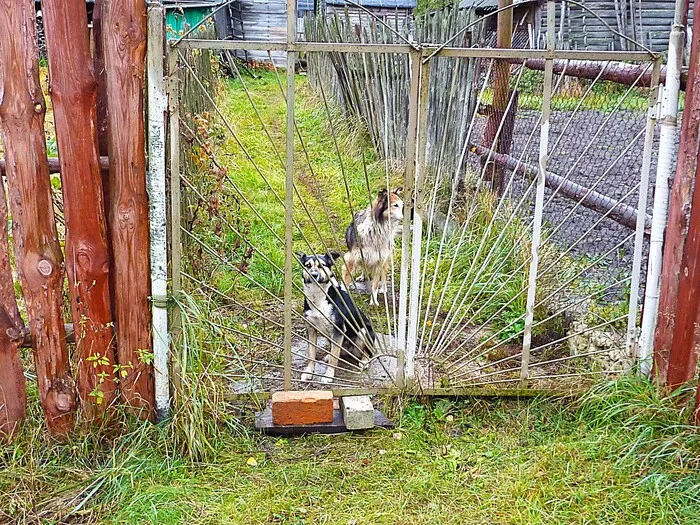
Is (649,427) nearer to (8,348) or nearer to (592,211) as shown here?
(8,348)

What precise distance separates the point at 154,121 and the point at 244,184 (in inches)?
209

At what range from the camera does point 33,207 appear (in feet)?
10.3

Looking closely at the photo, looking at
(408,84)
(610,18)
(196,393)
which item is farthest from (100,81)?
(610,18)

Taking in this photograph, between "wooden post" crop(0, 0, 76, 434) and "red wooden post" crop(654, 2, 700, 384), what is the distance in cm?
311

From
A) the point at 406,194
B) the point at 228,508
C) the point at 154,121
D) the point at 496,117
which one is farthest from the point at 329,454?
the point at 496,117

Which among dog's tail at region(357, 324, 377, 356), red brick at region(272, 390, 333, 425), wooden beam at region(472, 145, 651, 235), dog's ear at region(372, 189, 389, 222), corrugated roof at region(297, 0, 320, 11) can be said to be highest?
corrugated roof at region(297, 0, 320, 11)

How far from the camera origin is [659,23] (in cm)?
2286

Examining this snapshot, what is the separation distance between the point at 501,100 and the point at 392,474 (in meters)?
4.35

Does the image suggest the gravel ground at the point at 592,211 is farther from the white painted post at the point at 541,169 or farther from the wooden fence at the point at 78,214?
the wooden fence at the point at 78,214

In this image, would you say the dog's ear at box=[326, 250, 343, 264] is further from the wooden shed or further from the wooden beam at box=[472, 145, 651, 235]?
the wooden shed

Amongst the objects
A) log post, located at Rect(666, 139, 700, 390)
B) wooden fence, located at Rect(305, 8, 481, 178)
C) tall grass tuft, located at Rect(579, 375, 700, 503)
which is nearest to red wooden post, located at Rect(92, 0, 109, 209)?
tall grass tuft, located at Rect(579, 375, 700, 503)

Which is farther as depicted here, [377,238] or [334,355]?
[377,238]

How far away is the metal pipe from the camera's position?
11.5 feet

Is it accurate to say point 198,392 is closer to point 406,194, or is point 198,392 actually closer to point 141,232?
point 141,232
